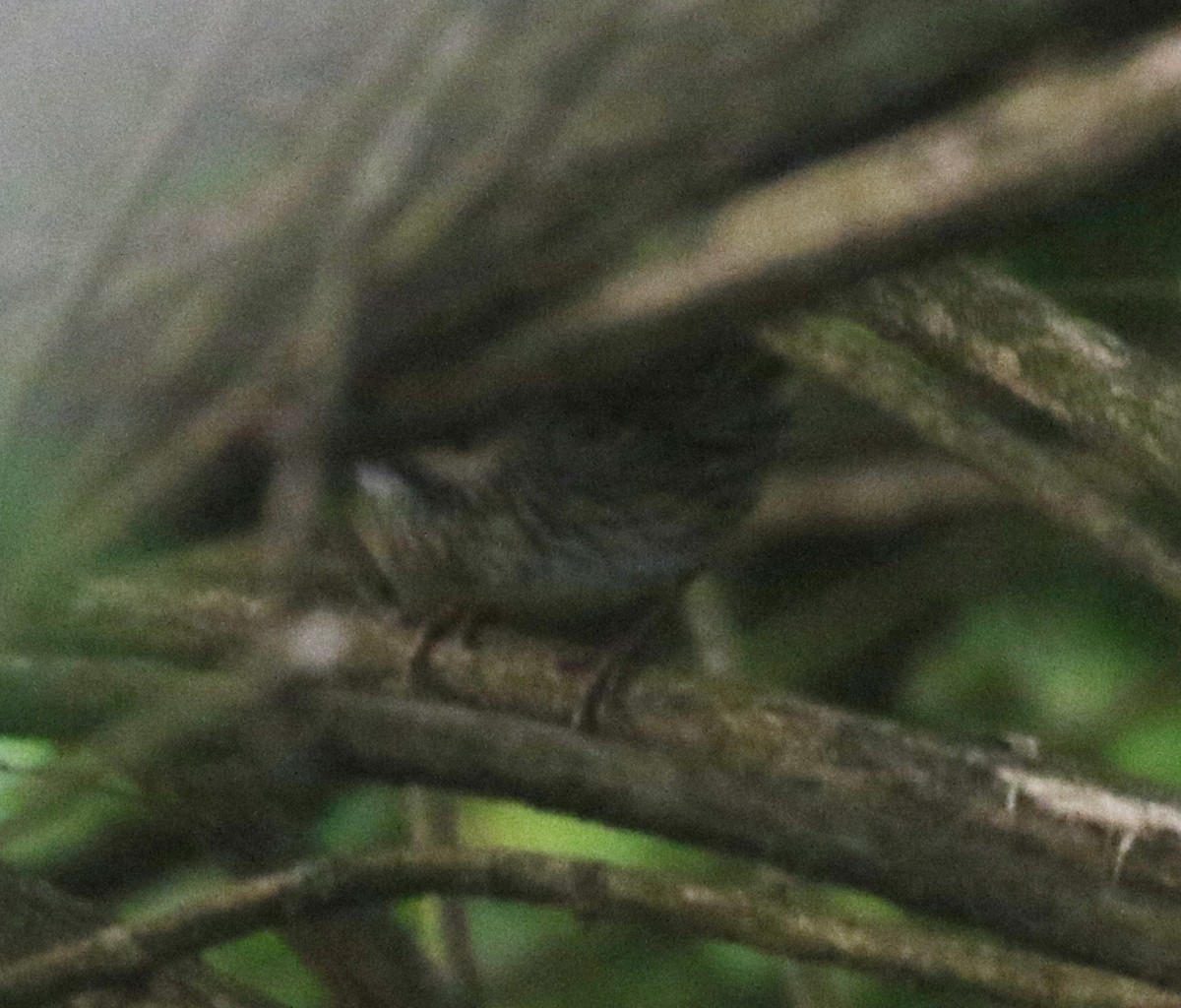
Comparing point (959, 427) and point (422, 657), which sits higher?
point (959, 427)

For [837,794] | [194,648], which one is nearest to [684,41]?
[837,794]

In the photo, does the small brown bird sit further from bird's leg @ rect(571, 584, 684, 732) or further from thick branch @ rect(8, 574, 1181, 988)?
thick branch @ rect(8, 574, 1181, 988)

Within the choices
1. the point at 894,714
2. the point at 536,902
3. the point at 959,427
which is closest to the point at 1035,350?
the point at 959,427

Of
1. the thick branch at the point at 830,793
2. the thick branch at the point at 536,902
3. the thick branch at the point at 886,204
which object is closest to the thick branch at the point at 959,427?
the thick branch at the point at 830,793

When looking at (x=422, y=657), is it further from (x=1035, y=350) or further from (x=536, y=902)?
A: (x=1035, y=350)

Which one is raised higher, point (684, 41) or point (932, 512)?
point (932, 512)

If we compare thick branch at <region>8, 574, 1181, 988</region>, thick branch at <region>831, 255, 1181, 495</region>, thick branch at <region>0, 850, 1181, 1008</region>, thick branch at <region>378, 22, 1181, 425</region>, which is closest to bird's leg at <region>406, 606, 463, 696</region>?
thick branch at <region>8, 574, 1181, 988</region>

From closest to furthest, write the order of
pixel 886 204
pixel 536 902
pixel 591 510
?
pixel 886 204
pixel 536 902
pixel 591 510

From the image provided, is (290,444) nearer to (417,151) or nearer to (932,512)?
(417,151)
